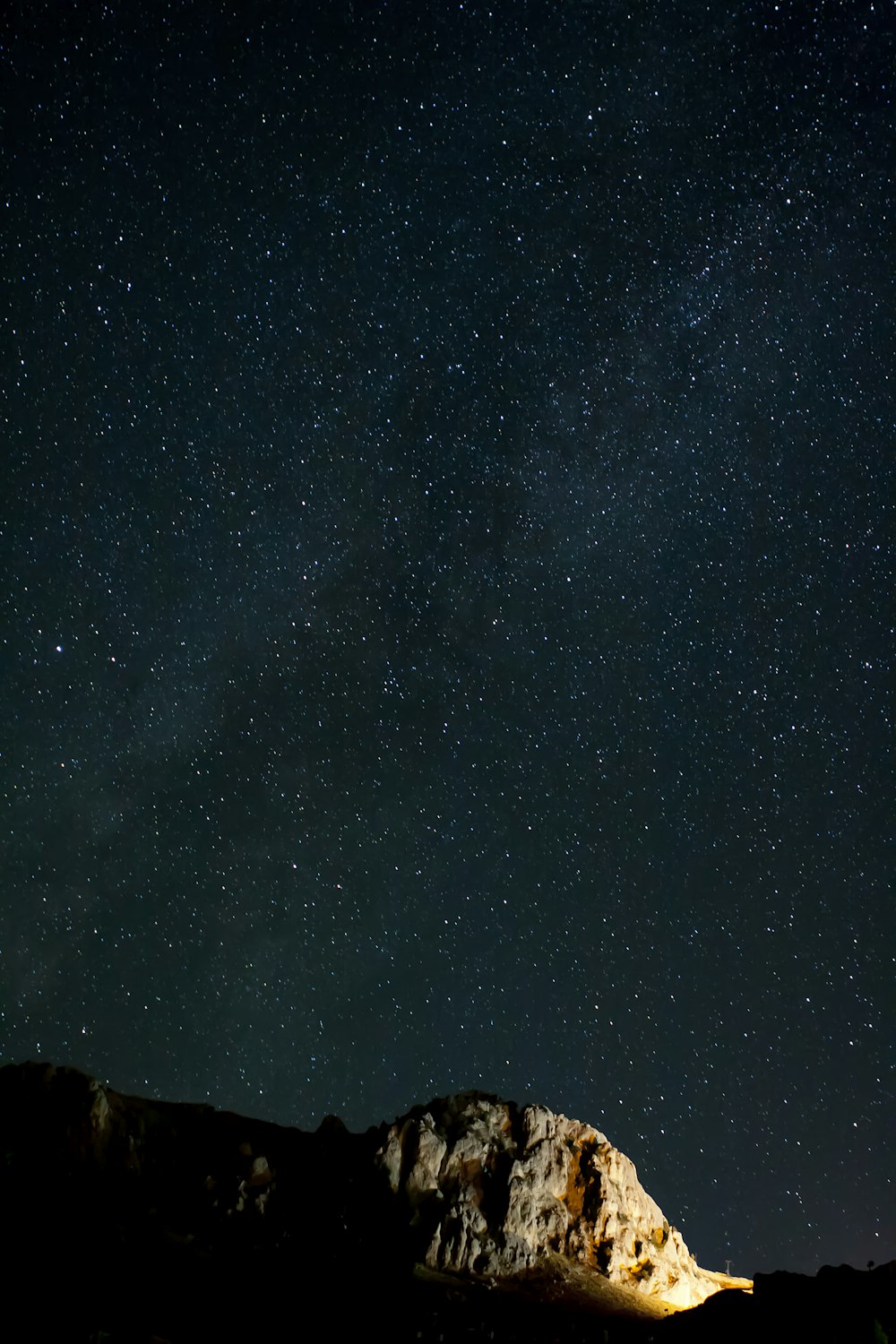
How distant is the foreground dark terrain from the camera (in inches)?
883

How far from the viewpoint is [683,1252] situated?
1737 inches

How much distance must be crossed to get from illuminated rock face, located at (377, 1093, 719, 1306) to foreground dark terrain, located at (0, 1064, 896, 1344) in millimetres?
743

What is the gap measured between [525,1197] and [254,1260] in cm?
1506

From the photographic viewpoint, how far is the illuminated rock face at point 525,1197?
37.2 m

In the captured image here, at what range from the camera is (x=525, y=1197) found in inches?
1577

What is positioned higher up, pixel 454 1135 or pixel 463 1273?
pixel 454 1135

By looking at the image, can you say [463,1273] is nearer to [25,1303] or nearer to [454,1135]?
[454,1135]

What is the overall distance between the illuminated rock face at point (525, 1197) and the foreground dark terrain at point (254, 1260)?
0.74 m

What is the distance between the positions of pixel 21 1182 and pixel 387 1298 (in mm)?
13612

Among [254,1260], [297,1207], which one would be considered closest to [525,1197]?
[297,1207]

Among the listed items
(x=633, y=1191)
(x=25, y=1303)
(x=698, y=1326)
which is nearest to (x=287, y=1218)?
(x=25, y=1303)

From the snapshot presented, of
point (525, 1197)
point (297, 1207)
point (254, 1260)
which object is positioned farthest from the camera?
point (525, 1197)

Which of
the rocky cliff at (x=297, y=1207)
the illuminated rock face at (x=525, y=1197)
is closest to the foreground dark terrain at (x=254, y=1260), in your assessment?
the rocky cliff at (x=297, y=1207)

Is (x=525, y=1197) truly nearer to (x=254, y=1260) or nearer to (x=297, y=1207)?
(x=297, y=1207)
